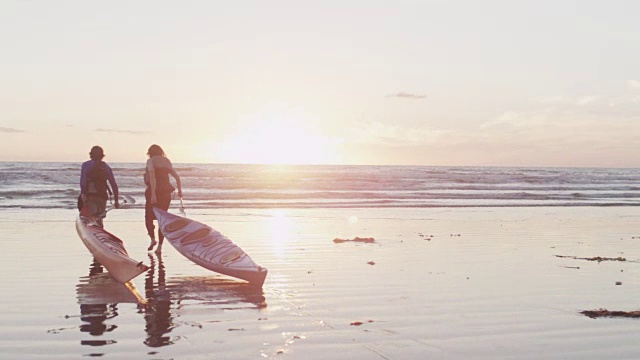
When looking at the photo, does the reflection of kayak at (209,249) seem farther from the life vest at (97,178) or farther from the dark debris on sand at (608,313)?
the dark debris on sand at (608,313)

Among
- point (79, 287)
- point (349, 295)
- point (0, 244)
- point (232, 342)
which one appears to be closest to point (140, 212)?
point (0, 244)

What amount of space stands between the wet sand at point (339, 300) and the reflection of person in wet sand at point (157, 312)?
0.02 meters

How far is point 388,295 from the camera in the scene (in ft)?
30.2

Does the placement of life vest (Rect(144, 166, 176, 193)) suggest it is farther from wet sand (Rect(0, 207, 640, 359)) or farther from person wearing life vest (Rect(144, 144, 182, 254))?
wet sand (Rect(0, 207, 640, 359))

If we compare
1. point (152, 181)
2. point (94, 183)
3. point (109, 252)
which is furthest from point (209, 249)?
point (94, 183)

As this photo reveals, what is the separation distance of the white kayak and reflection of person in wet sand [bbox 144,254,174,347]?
361 millimetres

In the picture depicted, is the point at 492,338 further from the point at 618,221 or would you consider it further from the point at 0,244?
the point at 618,221

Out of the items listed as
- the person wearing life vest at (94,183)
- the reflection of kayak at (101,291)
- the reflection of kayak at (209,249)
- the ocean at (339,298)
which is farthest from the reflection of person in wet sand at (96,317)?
the person wearing life vest at (94,183)

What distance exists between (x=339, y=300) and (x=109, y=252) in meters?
3.60

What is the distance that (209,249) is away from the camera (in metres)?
11.1

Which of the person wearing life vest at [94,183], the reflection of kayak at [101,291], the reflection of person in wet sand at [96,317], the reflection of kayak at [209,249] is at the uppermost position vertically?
the person wearing life vest at [94,183]

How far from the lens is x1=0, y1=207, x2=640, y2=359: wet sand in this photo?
6566 millimetres

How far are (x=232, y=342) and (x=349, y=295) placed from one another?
2.80 meters

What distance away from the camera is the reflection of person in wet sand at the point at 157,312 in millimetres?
6766
